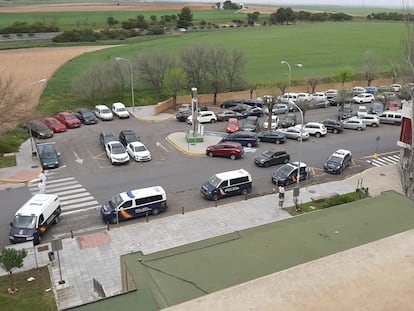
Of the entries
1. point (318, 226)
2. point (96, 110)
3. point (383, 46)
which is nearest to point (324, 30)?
point (383, 46)

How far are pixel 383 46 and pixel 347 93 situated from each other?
51.5 meters

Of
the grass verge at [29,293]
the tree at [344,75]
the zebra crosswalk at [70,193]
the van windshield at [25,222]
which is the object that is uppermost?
the tree at [344,75]

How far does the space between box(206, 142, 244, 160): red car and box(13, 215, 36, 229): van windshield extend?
614 inches

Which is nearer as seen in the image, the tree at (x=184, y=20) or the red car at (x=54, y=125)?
the red car at (x=54, y=125)

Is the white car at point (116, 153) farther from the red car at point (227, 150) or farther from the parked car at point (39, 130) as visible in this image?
the parked car at point (39, 130)

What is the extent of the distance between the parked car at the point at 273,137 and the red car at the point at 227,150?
178 inches

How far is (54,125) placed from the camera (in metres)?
40.5

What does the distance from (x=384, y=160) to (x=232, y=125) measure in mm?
13987

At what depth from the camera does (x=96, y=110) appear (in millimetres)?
46500

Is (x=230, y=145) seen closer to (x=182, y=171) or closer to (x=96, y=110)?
(x=182, y=171)

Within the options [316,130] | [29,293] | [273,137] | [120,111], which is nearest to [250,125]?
[273,137]

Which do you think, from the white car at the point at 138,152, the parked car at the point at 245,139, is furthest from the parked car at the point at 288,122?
the white car at the point at 138,152

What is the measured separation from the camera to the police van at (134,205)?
23516 mm

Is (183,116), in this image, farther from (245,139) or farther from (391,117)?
(391,117)
